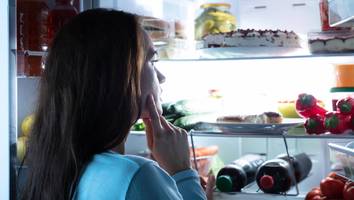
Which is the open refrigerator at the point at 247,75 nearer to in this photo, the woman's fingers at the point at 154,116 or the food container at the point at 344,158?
the food container at the point at 344,158

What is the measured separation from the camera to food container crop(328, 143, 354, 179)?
140cm

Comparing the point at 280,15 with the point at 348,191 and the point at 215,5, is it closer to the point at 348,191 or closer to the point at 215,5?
the point at 215,5

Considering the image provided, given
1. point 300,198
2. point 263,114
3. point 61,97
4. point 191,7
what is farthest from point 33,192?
point 191,7

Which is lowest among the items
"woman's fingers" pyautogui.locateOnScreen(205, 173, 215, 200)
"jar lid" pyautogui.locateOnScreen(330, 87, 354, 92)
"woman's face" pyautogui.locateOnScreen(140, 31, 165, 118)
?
"woman's fingers" pyautogui.locateOnScreen(205, 173, 215, 200)

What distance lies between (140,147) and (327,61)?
2.56ft

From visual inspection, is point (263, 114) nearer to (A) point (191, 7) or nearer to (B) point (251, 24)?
(B) point (251, 24)

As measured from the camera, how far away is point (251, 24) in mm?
1840

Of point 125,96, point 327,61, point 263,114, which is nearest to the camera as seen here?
point 125,96

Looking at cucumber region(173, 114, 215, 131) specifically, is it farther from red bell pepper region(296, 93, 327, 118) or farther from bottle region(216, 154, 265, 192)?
red bell pepper region(296, 93, 327, 118)

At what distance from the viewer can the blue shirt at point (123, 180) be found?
799mm

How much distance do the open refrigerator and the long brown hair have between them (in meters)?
0.67

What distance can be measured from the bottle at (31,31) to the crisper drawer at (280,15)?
0.71 m

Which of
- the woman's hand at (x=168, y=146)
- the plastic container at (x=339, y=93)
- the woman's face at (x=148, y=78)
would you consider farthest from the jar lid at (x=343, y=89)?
the woman's face at (x=148, y=78)

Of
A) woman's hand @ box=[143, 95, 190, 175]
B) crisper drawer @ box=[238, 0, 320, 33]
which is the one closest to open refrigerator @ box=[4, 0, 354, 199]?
crisper drawer @ box=[238, 0, 320, 33]
